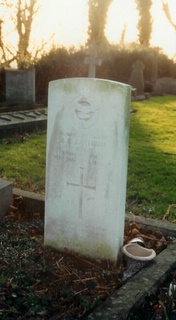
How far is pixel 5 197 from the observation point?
4.86 metres

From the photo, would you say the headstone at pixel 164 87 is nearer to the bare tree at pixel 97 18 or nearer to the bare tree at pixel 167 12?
the bare tree at pixel 167 12

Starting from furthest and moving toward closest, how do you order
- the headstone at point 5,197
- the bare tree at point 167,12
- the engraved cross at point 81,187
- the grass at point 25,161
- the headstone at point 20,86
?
the bare tree at point 167,12 < the headstone at point 20,86 < the grass at point 25,161 < the headstone at point 5,197 < the engraved cross at point 81,187

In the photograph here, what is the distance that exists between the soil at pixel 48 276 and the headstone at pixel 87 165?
160 millimetres

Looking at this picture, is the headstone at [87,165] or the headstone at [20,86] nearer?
the headstone at [87,165]

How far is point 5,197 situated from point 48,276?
56.3 inches

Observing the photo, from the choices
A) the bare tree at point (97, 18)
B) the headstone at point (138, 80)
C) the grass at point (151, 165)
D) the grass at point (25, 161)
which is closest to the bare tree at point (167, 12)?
the bare tree at point (97, 18)

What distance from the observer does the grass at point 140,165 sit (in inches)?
223

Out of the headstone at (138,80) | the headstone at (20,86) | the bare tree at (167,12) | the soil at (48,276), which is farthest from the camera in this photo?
the bare tree at (167,12)

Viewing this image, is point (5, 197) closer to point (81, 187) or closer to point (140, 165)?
point (81, 187)

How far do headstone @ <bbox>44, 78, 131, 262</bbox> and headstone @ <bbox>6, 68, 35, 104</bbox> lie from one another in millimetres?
10009

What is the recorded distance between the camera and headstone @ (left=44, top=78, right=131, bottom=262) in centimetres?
361

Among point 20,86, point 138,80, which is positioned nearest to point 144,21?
point 138,80

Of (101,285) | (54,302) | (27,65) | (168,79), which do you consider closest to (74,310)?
(54,302)

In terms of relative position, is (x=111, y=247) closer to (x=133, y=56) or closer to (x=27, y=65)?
(x=27, y=65)
